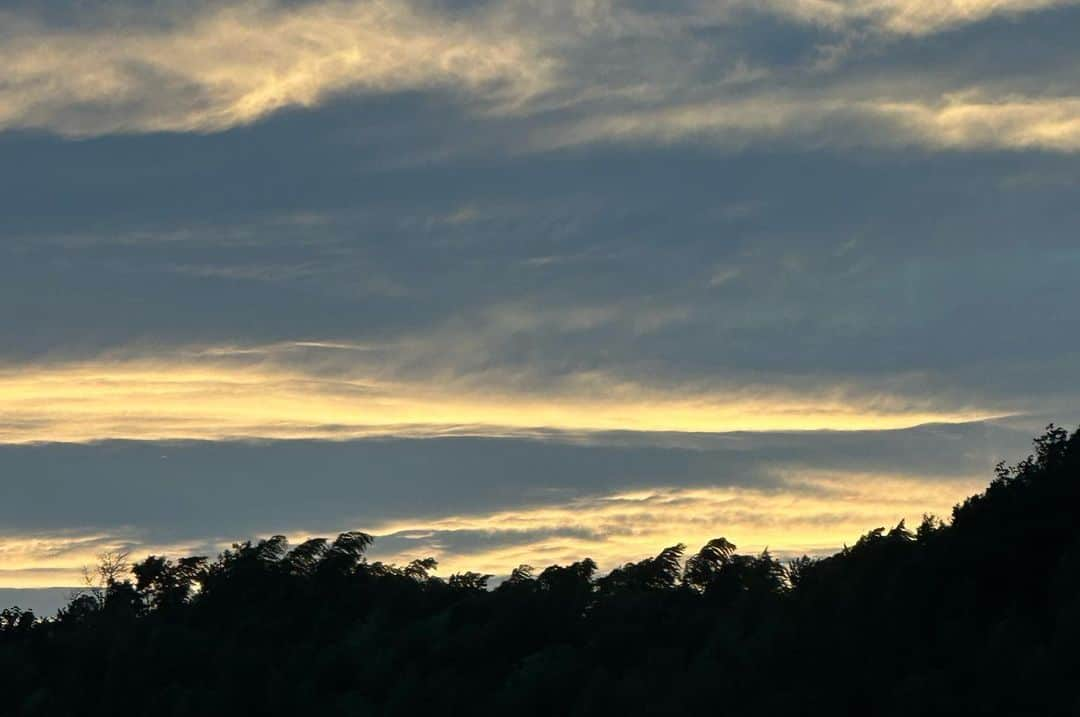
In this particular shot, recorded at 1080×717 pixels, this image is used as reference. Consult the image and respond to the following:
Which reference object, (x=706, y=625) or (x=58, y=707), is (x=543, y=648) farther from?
(x=58, y=707)

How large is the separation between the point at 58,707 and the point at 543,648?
24.8m

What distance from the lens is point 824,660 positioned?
52.4 m

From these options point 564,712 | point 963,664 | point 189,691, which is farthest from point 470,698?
point 963,664

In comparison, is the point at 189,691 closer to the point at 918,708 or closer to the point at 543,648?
the point at 543,648

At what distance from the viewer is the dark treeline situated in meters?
50.1

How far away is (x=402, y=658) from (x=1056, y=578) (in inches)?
1175

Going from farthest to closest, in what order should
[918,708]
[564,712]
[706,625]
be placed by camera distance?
[706,625] → [564,712] → [918,708]

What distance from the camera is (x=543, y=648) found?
230ft

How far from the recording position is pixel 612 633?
6544 centimetres

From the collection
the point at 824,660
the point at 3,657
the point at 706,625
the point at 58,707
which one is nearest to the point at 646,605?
the point at 706,625

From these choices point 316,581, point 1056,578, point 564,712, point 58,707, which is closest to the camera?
point 1056,578

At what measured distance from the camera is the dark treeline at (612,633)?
164 ft

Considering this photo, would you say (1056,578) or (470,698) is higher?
(1056,578)

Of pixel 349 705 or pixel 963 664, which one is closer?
pixel 963 664
